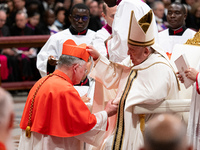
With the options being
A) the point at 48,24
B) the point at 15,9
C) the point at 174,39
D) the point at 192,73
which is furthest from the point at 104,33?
the point at 15,9

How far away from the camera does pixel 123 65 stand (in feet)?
15.0

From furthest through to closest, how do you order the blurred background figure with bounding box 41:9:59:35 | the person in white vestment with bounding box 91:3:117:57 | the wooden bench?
the blurred background figure with bounding box 41:9:59:35 < the wooden bench < the person in white vestment with bounding box 91:3:117:57

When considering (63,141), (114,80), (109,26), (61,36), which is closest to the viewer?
(63,141)

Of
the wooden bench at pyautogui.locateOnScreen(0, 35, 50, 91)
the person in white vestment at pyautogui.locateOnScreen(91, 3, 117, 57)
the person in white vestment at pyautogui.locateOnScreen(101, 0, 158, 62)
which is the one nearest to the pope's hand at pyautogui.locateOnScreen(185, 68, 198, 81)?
the person in white vestment at pyautogui.locateOnScreen(101, 0, 158, 62)

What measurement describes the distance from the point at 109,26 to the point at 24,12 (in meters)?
5.51

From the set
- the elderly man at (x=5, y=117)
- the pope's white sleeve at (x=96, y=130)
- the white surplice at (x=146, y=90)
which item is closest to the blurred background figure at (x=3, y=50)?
the pope's white sleeve at (x=96, y=130)

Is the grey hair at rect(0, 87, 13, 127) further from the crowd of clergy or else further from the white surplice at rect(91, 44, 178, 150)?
the white surplice at rect(91, 44, 178, 150)

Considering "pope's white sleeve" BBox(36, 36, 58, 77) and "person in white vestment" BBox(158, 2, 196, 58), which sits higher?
"person in white vestment" BBox(158, 2, 196, 58)

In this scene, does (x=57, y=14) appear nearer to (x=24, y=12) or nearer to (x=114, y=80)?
(x=24, y=12)

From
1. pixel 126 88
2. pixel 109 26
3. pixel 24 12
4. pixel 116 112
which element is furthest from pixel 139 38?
pixel 24 12

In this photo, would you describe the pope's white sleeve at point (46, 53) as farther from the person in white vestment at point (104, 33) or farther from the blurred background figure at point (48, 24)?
the blurred background figure at point (48, 24)

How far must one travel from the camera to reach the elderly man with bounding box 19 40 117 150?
4.22 meters

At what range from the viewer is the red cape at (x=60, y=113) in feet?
13.8

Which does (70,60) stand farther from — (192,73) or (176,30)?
(176,30)
